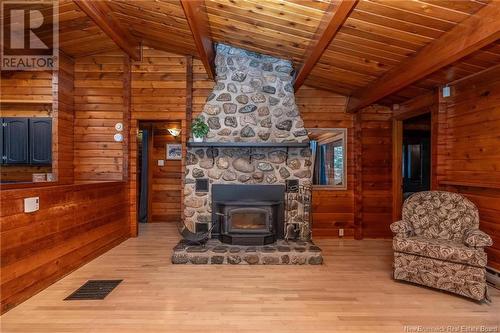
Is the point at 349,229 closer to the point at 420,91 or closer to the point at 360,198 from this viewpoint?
the point at 360,198

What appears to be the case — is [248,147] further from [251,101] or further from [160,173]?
[160,173]

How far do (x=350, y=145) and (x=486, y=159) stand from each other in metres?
1.97

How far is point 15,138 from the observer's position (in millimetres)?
4258

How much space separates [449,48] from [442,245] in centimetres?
178

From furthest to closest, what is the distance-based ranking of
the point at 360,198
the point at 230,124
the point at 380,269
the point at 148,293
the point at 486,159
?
the point at 360,198 < the point at 230,124 < the point at 380,269 < the point at 486,159 < the point at 148,293

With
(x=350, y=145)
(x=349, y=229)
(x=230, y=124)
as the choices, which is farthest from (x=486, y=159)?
(x=230, y=124)

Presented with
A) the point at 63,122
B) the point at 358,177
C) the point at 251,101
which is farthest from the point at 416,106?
the point at 63,122

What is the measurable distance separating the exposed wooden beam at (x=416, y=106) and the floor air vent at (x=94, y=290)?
4401 mm

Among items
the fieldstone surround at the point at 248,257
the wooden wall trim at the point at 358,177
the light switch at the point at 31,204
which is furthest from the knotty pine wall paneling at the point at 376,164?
the light switch at the point at 31,204

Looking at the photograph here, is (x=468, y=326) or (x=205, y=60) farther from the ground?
(x=205, y=60)

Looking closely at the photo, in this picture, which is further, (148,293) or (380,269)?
(380,269)

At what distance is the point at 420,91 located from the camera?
3924 millimetres

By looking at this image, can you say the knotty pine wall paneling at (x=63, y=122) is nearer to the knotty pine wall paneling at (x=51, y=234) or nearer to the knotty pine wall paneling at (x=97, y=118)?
the knotty pine wall paneling at (x=97, y=118)

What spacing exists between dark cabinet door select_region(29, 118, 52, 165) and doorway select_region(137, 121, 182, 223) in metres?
1.87
